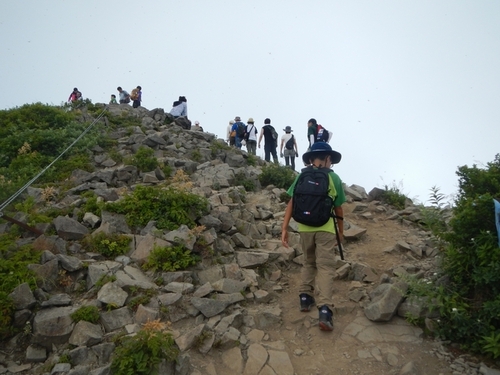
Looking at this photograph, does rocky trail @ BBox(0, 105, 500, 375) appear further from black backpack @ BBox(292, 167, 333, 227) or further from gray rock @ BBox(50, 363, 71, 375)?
black backpack @ BBox(292, 167, 333, 227)

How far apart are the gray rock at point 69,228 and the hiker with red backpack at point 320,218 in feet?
11.8

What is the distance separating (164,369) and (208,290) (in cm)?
154

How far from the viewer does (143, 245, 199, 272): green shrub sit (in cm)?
604

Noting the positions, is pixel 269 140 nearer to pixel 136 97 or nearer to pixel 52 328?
pixel 136 97

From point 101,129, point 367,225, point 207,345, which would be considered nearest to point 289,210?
point 207,345

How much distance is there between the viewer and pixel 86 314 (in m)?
4.97

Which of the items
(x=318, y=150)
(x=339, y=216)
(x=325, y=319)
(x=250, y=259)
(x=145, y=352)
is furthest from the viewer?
(x=250, y=259)

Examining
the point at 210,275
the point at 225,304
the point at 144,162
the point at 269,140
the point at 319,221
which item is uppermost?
the point at 269,140

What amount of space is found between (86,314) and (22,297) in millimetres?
867

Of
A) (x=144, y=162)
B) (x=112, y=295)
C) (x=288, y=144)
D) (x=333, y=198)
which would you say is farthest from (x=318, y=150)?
(x=288, y=144)

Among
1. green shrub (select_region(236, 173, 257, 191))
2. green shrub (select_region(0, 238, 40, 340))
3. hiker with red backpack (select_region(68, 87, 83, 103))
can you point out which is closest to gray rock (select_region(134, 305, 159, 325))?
green shrub (select_region(0, 238, 40, 340))

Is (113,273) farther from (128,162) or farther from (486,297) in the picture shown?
(128,162)

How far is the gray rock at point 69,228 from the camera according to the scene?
6719 millimetres

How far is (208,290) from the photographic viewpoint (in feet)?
18.6
